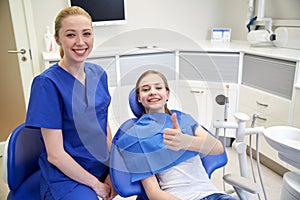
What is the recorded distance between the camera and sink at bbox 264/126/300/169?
1142 mm

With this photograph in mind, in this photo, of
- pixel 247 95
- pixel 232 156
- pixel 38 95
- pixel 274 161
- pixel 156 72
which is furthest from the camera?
pixel 232 156

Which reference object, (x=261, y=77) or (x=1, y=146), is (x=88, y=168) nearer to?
(x=261, y=77)

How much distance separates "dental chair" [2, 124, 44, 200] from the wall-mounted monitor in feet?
5.19

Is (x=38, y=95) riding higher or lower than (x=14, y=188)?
higher

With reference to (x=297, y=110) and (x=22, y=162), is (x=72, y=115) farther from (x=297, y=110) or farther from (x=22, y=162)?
(x=297, y=110)

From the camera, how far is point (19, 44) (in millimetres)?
2309

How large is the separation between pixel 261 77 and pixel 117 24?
1.47 m

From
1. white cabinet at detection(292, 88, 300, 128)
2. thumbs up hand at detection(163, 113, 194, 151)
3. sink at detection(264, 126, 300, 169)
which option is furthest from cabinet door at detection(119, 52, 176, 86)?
white cabinet at detection(292, 88, 300, 128)

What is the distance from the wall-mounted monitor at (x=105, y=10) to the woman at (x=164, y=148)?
5.20 ft

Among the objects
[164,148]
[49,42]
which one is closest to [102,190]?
[164,148]

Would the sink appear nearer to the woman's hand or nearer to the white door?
the woman's hand

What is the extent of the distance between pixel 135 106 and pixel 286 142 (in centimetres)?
70

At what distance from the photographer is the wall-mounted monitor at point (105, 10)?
2.41 metres

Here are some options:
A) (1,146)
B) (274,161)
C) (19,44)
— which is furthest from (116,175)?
(1,146)
